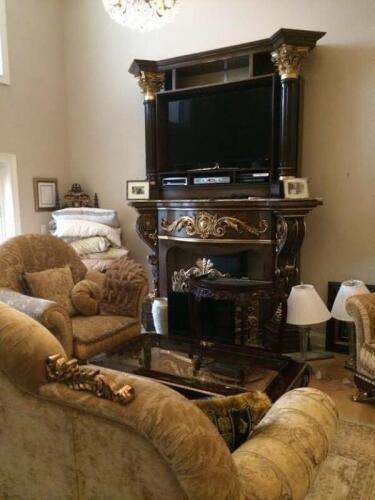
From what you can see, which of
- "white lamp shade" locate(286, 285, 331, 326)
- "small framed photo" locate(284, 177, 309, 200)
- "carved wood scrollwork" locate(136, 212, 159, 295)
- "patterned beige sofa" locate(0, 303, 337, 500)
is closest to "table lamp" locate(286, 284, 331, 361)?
"white lamp shade" locate(286, 285, 331, 326)

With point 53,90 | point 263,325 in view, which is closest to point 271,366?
point 263,325

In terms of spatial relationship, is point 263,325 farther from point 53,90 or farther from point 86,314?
point 53,90

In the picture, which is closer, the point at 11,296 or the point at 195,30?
the point at 11,296

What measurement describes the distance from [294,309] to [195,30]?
282 centimetres

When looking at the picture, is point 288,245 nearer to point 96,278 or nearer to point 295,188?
point 295,188

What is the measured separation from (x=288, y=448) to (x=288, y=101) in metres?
2.79

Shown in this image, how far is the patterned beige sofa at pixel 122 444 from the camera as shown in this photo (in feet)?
2.50

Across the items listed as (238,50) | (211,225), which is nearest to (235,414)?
(211,225)

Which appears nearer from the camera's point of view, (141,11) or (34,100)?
(141,11)

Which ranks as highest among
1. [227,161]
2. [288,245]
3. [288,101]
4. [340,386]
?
[288,101]

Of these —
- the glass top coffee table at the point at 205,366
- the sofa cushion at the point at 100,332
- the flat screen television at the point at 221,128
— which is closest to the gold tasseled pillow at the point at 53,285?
the sofa cushion at the point at 100,332

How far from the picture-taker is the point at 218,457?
0.79 meters

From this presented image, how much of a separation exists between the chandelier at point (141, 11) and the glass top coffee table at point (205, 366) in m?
1.98

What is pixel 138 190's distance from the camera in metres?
3.97
